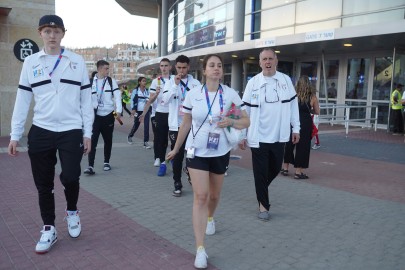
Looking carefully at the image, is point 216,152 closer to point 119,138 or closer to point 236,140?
point 236,140

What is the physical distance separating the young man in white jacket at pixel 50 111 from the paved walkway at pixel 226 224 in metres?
0.58

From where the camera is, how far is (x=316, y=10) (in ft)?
55.7

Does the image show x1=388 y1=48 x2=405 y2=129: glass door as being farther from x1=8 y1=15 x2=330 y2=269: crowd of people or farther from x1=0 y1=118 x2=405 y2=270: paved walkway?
x1=8 y1=15 x2=330 y2=269: crowd of people

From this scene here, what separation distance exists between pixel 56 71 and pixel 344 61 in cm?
1538

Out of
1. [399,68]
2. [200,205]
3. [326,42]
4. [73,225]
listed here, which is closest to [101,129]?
[73,225]

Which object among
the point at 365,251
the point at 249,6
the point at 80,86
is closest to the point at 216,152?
the point at 80,86

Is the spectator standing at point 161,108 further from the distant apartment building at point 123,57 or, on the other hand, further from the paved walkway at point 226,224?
the distant apartment building at point 123,57

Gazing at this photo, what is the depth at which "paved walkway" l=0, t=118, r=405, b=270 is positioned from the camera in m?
3.64

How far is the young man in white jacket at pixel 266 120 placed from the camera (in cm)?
479

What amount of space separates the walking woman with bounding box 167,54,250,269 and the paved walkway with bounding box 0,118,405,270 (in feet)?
1.79

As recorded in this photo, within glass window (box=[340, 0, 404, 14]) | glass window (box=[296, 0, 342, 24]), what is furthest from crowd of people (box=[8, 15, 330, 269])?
glass window (box=[296, 0, 342, 24])

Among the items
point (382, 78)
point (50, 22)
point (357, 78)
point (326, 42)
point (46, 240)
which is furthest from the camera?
point (357, 78)

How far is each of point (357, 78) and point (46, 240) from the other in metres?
15.5

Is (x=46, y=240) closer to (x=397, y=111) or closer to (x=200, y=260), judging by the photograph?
(x=200, y=260)
